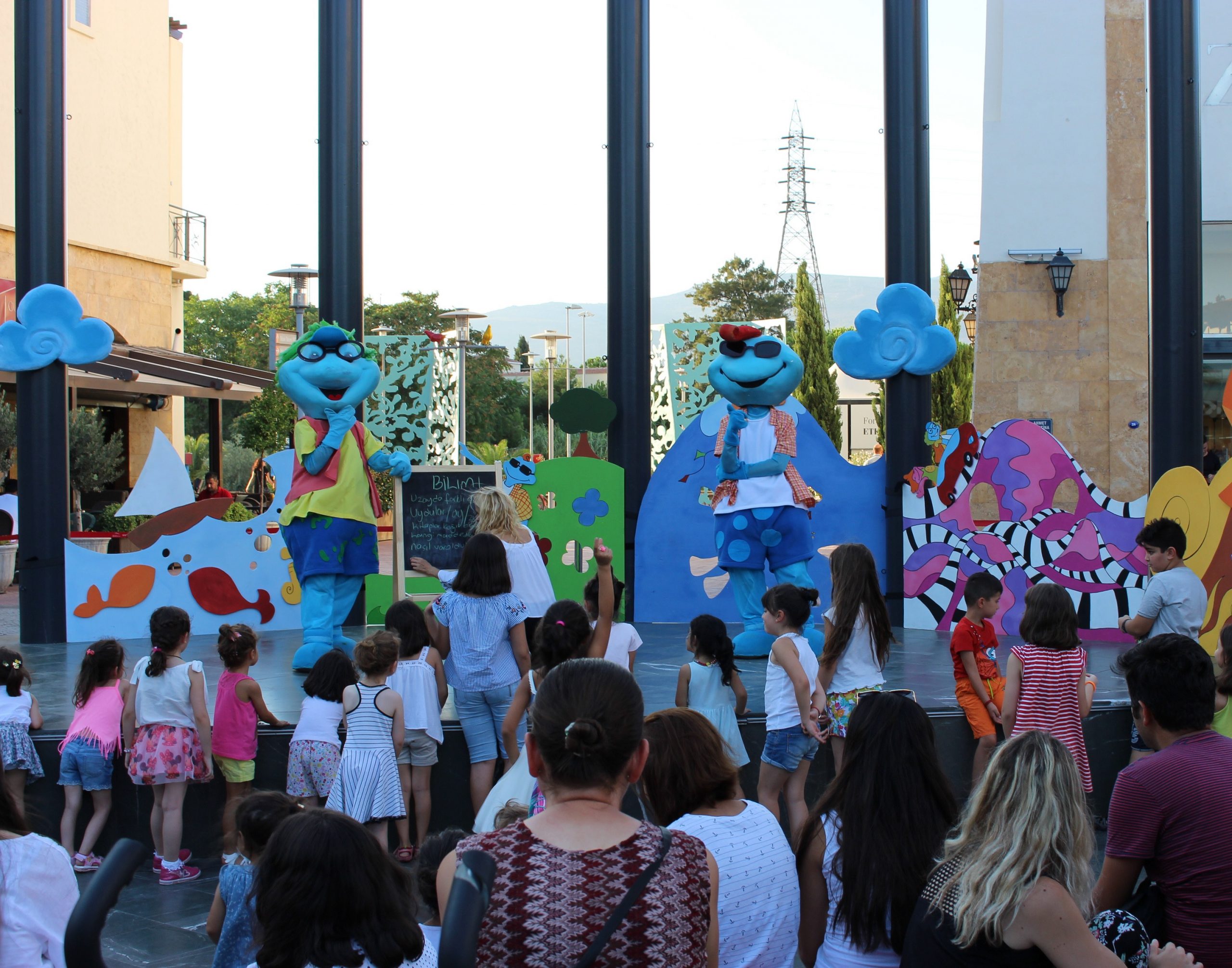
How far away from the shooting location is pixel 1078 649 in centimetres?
464

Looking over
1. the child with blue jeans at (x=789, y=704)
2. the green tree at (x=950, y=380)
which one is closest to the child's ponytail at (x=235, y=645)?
the child with blue jeans at (x=789, y=704)

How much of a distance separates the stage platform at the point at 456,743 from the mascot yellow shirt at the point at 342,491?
3.09 ft

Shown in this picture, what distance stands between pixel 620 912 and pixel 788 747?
282 centimetres

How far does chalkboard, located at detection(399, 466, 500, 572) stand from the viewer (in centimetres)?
836

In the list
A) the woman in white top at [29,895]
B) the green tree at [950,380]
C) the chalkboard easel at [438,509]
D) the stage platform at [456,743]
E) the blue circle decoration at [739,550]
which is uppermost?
the green tree at [950,380]

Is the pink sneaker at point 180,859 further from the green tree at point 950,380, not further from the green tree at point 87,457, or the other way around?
the green tree at point 950,380

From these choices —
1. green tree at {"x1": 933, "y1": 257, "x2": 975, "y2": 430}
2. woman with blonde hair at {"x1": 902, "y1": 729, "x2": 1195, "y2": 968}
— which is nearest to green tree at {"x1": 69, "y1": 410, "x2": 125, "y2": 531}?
woman with blonde hair at {"x1": 902, "y1": 729, "x2": 1195, "y2": 968}

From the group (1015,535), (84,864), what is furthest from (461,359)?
(84,864)

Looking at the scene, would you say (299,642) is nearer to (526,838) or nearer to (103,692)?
(103,692)

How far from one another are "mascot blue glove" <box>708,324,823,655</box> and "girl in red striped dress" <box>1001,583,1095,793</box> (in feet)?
7.99

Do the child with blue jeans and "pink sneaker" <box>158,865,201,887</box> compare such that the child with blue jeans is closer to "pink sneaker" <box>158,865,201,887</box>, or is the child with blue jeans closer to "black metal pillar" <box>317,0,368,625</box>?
"pink sneaker" <box>158,865,201,887</box>

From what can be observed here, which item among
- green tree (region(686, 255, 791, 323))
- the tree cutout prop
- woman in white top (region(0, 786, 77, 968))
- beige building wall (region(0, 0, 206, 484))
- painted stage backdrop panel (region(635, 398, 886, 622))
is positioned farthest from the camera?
green tree (region(686, 255, 791, 323))

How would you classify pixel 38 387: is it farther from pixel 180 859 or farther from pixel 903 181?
pixel 903 181

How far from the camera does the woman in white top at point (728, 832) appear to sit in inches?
94.7
